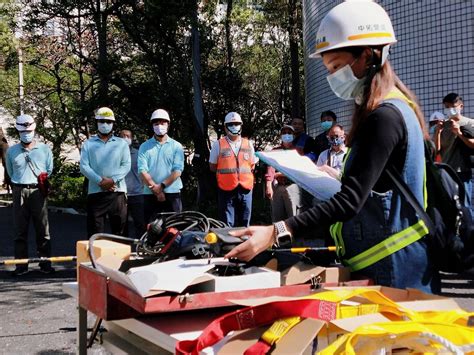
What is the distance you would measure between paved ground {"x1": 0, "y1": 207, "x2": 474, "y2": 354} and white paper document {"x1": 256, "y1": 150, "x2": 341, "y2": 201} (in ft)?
4.50

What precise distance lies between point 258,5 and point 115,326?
21.5 meters

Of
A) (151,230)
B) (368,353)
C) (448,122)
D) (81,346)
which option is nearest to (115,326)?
(81,346)

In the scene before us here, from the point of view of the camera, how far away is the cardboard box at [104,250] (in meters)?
2.95

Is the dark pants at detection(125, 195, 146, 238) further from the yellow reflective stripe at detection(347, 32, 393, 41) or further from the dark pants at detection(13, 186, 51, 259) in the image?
the yellow reflective stripe at detection(347, 32, 393, 41)

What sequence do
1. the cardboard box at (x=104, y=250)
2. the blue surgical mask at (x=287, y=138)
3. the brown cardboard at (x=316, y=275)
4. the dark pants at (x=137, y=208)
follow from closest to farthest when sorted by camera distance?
1. the brown cardboard at (x=316, y=275)
2. the cardboard box at (x=104, y=250)
3. the blue surgical mask at (x=287, y=138)
4. the dark pants at (x=137, y=208)

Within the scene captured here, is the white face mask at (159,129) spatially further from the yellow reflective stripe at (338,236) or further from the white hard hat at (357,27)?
the white hard hat at (357,27)

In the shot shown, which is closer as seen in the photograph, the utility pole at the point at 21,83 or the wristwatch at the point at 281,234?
the wristwatch at the point at 281,234

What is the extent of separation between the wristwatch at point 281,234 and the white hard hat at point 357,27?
0.57m

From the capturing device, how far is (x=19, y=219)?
8680 mm

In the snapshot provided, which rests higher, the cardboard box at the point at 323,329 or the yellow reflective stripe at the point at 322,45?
the yellow reflective stripe at the point at 322,45

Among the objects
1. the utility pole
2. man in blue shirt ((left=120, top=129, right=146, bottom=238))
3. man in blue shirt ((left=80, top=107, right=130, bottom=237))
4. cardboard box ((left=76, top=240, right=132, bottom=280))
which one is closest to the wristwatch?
cardboard box ((left=76, top=240, right=132, bottom=280))

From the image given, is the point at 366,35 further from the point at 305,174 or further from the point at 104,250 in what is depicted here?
the point at 104,250

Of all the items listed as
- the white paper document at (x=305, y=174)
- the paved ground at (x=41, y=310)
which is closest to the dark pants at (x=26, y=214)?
the paved ground at (x=41, y=310)

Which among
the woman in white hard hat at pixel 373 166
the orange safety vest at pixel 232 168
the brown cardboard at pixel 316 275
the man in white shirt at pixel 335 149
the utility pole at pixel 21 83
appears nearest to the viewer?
the woman in white hard hat at pixel 373 166
